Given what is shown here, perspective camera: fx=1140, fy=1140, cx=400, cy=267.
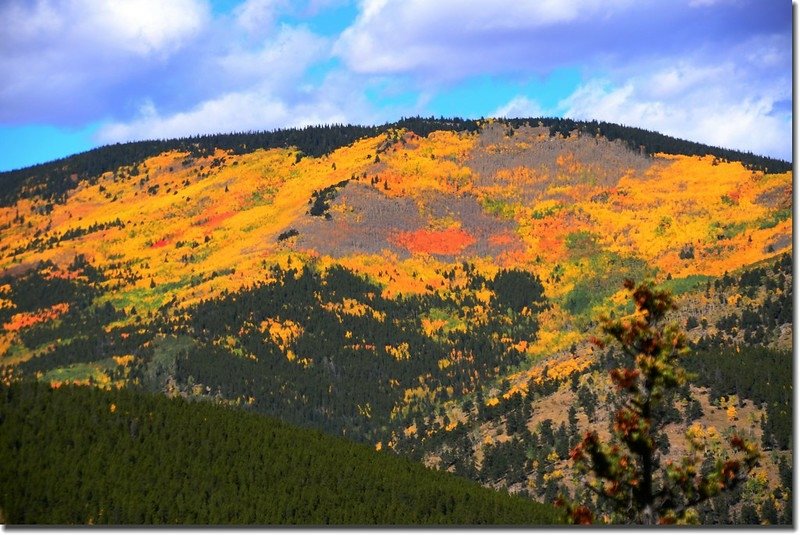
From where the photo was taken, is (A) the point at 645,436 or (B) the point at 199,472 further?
(B) the point at 199,472

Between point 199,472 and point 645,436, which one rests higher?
point 645,436

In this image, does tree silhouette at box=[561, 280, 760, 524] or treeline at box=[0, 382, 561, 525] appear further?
treeline at box=[0, 382, 561, 525]

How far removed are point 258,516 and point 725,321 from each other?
108m

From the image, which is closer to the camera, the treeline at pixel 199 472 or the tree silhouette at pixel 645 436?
the tree silhouette at pixel 645 436

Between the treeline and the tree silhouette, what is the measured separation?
1668 inches

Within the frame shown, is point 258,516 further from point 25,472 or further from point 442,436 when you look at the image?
point 442,436

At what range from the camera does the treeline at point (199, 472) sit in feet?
280

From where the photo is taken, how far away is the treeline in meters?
85.2

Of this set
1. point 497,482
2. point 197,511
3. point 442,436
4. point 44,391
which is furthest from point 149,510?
point 442,436

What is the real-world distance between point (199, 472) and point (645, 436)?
7024 centimetres

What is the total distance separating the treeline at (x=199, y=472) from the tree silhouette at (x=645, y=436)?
42.4 m

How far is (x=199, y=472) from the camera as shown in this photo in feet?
331

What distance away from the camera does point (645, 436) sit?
36.9 metres

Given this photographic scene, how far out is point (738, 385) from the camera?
13625 cm
